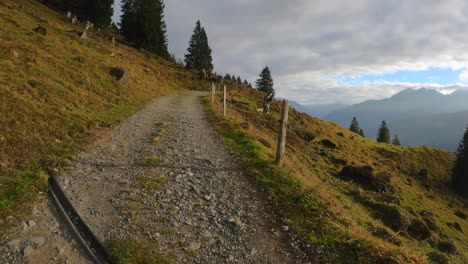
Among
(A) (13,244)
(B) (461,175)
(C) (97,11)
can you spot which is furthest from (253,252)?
(B) (461,175)

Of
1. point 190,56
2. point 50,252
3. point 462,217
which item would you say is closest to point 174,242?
point 50,252

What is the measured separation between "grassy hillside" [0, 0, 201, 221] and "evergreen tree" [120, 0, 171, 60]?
46777 mm

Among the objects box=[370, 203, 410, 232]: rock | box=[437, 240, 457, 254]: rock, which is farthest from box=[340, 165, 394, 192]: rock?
box=[370, 203, 410, 232]: rock

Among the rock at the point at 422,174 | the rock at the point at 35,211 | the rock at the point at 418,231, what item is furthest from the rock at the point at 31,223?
the rock at the point at 422,174

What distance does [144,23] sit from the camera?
78.4m

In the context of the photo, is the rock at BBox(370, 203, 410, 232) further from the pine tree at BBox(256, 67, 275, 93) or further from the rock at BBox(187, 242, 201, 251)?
the pine tree at BBox(256, 67, 275, 93)

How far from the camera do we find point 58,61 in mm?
25594

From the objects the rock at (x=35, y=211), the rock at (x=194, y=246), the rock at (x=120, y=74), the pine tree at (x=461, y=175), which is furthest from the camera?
the pine tree at (x=461, y=175)

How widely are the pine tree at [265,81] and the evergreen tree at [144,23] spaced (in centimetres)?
3254

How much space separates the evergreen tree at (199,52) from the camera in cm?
9588

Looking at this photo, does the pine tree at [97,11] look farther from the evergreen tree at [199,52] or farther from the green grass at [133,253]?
the green grass at [133,253]

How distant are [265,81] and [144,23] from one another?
4005cm

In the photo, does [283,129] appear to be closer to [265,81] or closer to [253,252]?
[253,252]

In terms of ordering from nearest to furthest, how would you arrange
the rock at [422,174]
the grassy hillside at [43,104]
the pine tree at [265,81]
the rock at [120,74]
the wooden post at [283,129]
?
the grassy hillside at [43,104]
the wooden post at [283,129]
the rock at [120,74]
the rock at [422,174]
the pine tree at [265,81]
